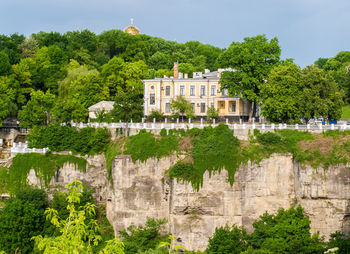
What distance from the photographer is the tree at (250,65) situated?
5038 cm

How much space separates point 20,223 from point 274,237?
22.7 metres

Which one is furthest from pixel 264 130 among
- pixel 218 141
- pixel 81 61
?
pixel 81 61

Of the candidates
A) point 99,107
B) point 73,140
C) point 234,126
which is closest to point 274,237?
point 234,126

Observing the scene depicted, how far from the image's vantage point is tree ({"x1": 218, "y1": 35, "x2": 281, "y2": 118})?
50375 mm

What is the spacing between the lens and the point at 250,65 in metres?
50.3

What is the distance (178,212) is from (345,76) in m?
40.3

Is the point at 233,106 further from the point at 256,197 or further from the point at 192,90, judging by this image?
the point at 256,197

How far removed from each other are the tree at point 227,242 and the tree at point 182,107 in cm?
1684

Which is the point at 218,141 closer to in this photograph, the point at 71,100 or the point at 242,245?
the point at 242,245

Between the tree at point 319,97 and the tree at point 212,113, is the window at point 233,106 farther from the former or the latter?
the tree at point 319,97

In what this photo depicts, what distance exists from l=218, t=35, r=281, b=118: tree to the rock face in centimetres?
1159

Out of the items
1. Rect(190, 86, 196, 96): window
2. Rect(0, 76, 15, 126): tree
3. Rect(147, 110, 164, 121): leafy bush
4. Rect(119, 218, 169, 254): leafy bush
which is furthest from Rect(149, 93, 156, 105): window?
Rect(0, 76, 15, 126): tree

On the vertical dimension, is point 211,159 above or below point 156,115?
below

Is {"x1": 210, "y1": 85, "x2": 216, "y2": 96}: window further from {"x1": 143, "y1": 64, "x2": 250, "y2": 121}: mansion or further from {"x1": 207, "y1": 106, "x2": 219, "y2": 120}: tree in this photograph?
{"x1": 207, "y1": 106, "x2": 219, "y2": 120}: tree
